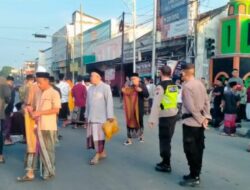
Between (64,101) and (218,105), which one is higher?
(64,101)

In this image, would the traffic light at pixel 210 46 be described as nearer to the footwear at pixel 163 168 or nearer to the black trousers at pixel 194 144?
the footwear at pixel 163 168

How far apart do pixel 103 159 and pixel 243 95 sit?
7.71 metres

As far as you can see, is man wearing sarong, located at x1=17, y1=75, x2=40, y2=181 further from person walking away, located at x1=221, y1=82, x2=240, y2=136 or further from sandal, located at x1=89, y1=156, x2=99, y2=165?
person walking away, located at x1=221, y1=82, x2=240, y2=136

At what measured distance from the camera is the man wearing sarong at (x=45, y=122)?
6.56 meters

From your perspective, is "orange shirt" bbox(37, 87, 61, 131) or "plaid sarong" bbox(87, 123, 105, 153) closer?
"orange shirt" bbox(37, 87, 61, 131)

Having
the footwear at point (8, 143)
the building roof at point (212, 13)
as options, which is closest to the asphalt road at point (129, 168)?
the footwear at point (8, 143)

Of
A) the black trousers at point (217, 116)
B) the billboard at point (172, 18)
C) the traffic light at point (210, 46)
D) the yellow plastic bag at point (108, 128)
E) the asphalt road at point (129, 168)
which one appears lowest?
the asphalt road at point (129, 168)

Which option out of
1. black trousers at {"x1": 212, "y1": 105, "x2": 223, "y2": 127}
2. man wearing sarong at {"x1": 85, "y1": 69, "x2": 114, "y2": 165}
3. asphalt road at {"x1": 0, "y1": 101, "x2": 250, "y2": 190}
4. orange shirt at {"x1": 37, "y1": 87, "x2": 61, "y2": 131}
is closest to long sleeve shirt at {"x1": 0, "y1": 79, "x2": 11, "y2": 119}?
asphalt road at {"x1": 0, "y1": 101, "x2": 250, "y2": 190}

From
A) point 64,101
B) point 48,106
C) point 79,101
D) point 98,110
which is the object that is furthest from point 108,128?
point 64,101

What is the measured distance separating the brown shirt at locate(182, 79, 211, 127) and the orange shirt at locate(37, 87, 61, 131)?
82.6 inches

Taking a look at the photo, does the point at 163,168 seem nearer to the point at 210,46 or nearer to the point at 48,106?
the point at 48,106

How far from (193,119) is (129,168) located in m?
1.89

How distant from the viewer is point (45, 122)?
21.5 feet

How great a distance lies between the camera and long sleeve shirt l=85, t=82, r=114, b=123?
7.88 meters
